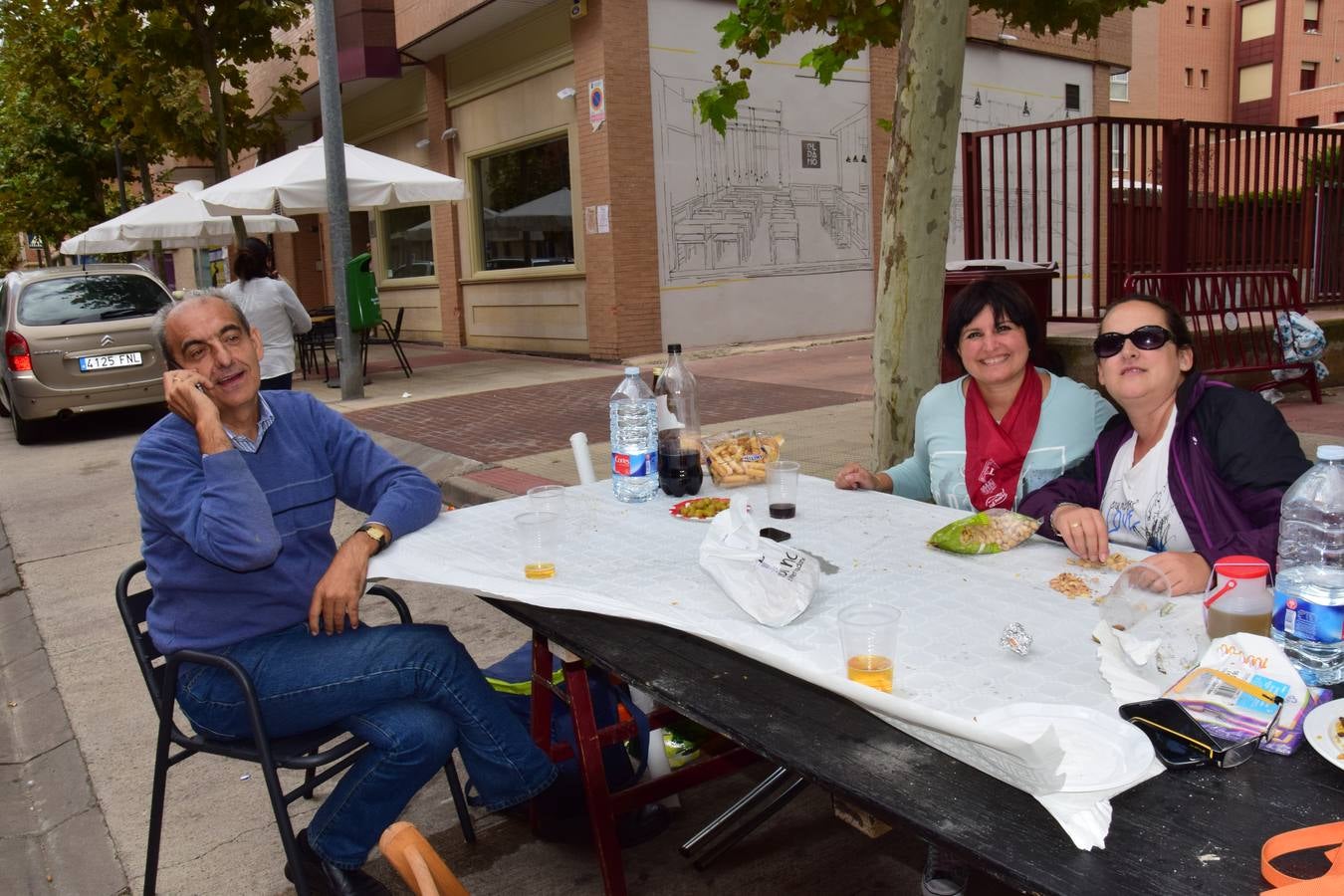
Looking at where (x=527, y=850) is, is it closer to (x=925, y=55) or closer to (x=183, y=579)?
(x=183, y=579)

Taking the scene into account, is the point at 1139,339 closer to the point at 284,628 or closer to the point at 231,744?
the point at 284,628

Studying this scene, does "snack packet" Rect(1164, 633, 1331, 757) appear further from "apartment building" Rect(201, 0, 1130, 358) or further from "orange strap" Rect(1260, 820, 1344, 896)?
"apartment building" Rect(201, 0, 1130, 358)

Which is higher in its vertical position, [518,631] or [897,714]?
[897,714]

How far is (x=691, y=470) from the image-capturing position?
3.36 meters

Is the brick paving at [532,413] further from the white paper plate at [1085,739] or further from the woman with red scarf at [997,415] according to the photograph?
the white paper plate at [1085,739]

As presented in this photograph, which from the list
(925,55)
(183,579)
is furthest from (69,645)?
(925,55)

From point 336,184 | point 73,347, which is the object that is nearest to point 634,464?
point 336,184

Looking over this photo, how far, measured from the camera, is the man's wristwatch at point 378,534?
2835 mm

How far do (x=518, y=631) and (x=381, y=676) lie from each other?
255 centimetres

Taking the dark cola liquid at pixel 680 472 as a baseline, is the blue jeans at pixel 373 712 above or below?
below

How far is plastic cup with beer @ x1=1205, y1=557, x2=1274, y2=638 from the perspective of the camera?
181 cm

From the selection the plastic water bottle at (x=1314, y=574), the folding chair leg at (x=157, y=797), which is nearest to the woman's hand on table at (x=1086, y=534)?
the plastic water bottle at (x=1314, y=574)

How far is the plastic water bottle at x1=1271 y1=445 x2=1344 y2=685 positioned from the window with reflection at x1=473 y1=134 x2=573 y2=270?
13160 millimetres

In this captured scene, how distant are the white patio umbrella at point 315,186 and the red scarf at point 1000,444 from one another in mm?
9925
